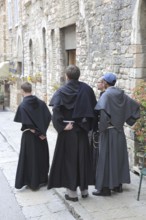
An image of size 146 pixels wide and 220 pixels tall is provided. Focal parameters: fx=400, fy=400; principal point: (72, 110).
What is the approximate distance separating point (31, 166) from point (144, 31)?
299 cm

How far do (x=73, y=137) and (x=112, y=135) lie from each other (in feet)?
1.85

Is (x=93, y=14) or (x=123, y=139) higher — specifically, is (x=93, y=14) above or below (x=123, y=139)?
above

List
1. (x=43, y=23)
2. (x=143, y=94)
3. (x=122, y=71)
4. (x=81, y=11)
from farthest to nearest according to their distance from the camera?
1. (x=43, y=23)
2. (x=81, y=11)
3. (x=122, y=71)
4. (x=143, y=94)

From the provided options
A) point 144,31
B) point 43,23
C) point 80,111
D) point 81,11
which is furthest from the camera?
point 43,23

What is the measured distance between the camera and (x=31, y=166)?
6.41m

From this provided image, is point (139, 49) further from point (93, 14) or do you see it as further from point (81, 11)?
point (81, 11)

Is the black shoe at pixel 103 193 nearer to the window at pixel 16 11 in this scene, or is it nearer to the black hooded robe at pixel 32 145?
the black hooded robe at pixel 32 145

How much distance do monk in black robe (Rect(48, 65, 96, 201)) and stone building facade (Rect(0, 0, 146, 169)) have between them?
1.92 metres

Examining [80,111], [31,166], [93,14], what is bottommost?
[31,166]

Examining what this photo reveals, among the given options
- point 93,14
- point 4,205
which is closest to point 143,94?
point 4,205

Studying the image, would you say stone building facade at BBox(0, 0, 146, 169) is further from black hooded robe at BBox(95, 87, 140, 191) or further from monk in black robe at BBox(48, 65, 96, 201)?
monk in black robe at BBox(48, 65, 96, 201)

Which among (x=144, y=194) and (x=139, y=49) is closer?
(x=144, y=194)

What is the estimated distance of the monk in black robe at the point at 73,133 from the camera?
527cm

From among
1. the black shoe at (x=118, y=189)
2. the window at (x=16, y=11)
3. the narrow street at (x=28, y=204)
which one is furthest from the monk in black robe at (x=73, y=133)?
the window at (x=16, y=11)
